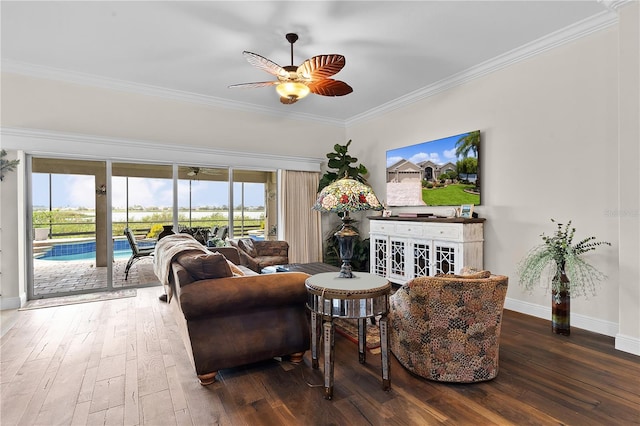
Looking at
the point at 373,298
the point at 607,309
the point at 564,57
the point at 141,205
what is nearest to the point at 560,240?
the point at 607,309

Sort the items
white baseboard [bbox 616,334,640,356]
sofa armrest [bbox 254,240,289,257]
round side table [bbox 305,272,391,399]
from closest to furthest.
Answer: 1. round side table [bbox 305,272,391,399]
2. white baseboard [bbox 616,334,640,356]
3. sofa armrest [bbox 254,240,289,257]

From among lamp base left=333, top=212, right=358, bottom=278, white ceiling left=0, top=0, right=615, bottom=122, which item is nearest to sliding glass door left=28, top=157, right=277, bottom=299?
white ceiling left=0, top=0, right=615, bottom=122

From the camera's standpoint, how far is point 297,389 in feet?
7.34

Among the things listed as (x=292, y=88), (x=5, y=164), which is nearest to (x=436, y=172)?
(x=292, y=88)

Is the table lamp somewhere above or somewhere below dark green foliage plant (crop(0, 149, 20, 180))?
below

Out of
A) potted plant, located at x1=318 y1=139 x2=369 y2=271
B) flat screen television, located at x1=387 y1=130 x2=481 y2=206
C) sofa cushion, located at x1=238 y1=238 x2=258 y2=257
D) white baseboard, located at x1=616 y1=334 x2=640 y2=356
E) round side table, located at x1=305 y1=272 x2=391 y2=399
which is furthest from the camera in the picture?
potted plant, located at x1=318 y1=139 x2=369 y2=271

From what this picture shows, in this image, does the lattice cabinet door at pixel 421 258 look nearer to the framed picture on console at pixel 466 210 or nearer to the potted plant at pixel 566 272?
the framed picture on console at pixel 466 210

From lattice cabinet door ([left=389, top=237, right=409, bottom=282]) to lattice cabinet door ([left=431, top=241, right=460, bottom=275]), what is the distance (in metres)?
0.52

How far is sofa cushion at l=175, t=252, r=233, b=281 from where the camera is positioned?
7.67 ft

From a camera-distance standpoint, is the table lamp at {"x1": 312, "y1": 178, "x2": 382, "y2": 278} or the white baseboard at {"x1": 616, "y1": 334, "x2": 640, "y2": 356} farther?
the white baseboard at {"x1": 616, "y1": 334, "x2": 640, "y2": 356}

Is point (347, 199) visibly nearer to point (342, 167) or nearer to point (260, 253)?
point (260, 253)

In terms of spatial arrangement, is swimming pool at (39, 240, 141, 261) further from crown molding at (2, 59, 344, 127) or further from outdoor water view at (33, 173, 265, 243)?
crown molding at (2, 59, 344, 127)

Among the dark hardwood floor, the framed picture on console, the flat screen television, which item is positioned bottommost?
the dark hardwood floor

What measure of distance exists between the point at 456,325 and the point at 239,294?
152 centimetres
